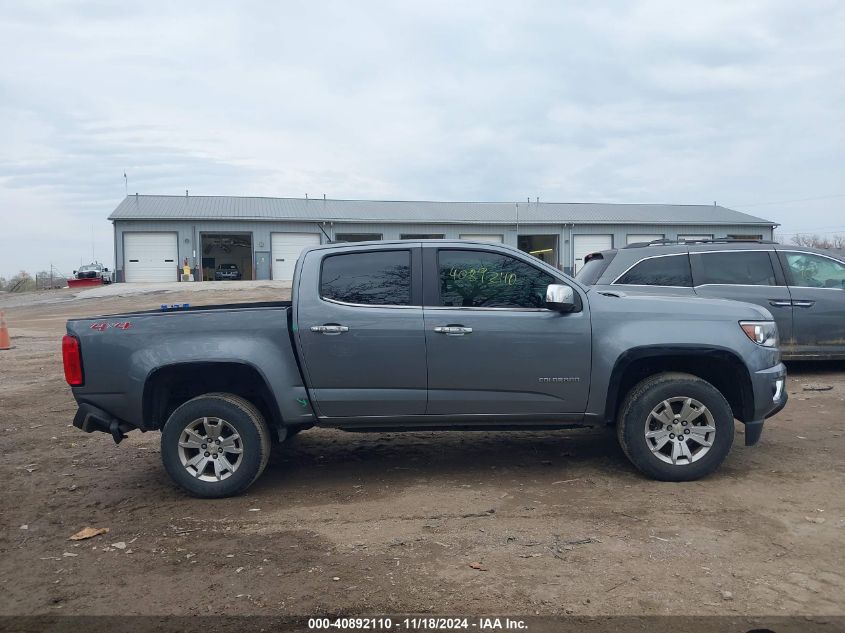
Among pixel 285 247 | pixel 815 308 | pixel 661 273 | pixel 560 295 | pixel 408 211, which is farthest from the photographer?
pixel 408 211

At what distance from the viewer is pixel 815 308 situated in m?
8.99

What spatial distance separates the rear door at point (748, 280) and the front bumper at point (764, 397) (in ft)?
12.2

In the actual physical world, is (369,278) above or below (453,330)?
above

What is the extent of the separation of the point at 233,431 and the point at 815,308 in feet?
24.9

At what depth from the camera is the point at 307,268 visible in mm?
5438

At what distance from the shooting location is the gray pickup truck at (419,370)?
5172 millimetres

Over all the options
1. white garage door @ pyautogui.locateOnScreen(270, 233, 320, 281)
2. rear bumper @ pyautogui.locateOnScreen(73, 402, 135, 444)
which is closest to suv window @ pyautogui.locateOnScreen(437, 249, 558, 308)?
rear bumper @ pyautogui.locateOnScreen(73, 402, 135, 444)

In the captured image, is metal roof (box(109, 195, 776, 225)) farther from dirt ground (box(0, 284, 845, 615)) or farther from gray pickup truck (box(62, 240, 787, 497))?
gray pickup truck (box(62, 240, 787, 497))

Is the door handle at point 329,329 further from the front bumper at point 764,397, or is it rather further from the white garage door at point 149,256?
the white garage door at point 149,256

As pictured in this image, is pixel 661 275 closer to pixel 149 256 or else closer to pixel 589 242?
A: pixel 589 242

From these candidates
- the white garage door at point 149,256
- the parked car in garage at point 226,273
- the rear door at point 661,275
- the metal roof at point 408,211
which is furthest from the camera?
the parked car in garage at point 226,273

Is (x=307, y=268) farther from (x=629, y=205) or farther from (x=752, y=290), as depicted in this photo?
(x=629, y=205)

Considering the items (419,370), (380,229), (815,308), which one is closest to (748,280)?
(815,308)

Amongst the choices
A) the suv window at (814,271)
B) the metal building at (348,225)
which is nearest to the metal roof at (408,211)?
the metal building at (348,225)
